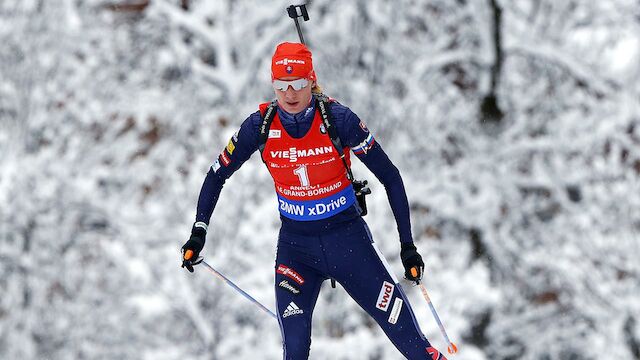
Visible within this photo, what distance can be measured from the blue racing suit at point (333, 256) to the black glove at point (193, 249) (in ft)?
0.35

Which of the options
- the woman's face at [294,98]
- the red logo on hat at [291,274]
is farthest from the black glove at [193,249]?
the woman's face at [294,98]

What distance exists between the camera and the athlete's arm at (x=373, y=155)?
5.10m

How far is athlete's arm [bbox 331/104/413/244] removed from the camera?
5102mm

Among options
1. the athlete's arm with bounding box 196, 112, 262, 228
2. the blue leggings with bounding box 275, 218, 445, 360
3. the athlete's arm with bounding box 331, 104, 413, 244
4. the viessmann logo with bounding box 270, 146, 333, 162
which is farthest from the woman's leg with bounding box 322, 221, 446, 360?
the athlete's arm with bounding box 196, 112, 262, 228

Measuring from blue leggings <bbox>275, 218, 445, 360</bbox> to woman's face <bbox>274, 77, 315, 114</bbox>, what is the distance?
78cm

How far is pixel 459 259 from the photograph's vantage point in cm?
1808

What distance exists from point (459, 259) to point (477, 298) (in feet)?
6.23

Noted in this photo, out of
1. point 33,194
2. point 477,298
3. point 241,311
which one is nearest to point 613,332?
point 477,298

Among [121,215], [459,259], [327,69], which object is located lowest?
[121,215]

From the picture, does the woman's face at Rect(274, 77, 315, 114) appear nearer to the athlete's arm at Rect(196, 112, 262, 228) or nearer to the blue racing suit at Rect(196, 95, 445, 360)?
the blue racing suit at Rect(196, 95, 445, 360)

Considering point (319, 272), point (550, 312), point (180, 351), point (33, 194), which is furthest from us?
point (550, 312)

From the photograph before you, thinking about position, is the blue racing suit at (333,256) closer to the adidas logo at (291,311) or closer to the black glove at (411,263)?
the adidas logo at (291,311)

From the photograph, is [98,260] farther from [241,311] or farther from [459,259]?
[459,259]

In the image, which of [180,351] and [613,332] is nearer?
[180,351]
